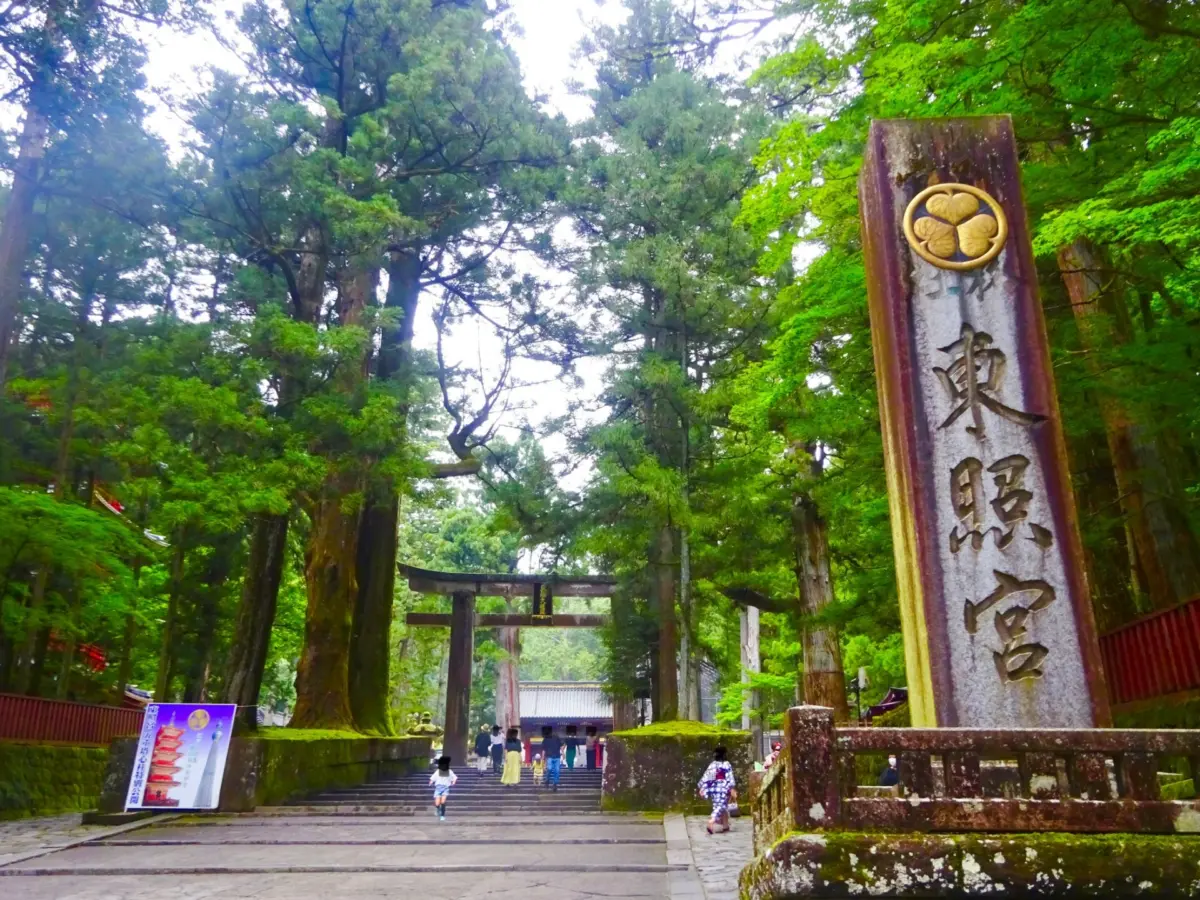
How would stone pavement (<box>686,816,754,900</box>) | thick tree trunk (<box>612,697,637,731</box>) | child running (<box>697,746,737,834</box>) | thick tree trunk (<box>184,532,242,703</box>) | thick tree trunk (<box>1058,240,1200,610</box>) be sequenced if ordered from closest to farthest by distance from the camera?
1. stone pavement (<box>686,816,754,900</box>)
2. thick tree trunk (<box>1058,240,1200,610</box>)
3. child running (<box>697,746,737,834</box>)
4. thick tree trunk (<box>184,532,242,703</box>)
5. thick tree trunk (<box>612,697,637,731</box>)

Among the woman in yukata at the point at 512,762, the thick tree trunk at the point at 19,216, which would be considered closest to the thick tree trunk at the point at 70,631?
the thick tree trunk at the point at 19,216

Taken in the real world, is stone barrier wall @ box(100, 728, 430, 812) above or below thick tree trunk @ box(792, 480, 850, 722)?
below

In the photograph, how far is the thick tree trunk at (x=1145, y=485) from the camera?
8.44m

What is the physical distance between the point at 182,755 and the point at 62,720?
534 centimetres

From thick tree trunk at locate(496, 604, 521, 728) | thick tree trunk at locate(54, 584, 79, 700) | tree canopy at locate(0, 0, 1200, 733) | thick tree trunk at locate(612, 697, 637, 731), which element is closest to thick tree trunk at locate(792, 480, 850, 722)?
tree canopy at locate(0, 0, 1200, 733)

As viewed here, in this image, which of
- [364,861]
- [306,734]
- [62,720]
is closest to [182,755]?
[306,734]

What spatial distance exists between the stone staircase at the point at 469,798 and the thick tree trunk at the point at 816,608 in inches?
145

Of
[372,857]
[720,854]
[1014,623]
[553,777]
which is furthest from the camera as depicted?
[553,777]

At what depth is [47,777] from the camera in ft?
44.7

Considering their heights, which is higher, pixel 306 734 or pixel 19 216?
pixel 19 216

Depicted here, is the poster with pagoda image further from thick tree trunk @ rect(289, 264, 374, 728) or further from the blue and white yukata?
the blue and white yukata

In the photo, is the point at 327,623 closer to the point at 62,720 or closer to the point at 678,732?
the point at 62,720

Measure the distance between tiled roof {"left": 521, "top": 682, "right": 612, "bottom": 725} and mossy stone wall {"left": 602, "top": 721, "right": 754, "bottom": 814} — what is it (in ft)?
88.5

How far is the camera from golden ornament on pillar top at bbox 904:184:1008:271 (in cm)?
562
